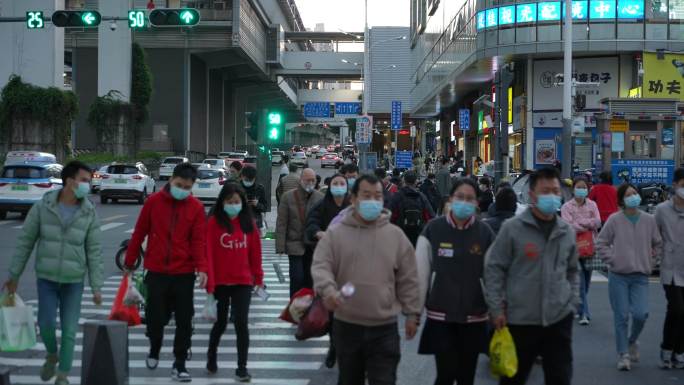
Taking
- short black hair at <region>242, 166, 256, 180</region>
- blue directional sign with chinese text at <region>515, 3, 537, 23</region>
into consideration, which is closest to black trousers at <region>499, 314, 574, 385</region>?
short black hair at <region>242, 166, 256, 180</region>

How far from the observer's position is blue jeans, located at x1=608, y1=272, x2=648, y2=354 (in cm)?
888

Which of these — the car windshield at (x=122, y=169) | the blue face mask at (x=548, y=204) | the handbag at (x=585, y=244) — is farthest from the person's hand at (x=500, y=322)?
the car windshield at (x=122, y=169)

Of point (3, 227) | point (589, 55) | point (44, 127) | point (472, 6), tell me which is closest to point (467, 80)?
point (472, 6)

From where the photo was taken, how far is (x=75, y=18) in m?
23.1

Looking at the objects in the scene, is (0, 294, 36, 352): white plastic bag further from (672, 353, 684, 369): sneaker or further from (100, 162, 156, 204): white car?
(100, 162, 156, 204): white car

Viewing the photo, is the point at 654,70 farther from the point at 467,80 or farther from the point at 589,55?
the point at 467,80

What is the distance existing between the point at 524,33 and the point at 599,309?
26192 mm

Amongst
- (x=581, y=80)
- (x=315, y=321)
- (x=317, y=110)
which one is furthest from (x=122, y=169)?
(x=317, y=110)

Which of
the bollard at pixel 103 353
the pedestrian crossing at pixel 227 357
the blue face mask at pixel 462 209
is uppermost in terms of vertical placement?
the blue face mask at pixel 462 209

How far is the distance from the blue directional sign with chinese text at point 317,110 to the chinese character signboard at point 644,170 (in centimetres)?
Result: 4888

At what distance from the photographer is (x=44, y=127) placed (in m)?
42.1

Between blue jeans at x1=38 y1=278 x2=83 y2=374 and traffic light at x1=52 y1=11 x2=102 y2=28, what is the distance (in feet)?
53.3

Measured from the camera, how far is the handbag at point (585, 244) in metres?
10.8

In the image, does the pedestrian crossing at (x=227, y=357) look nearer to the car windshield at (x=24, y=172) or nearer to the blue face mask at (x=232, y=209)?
the blue face mask at (x=232, y=209)
